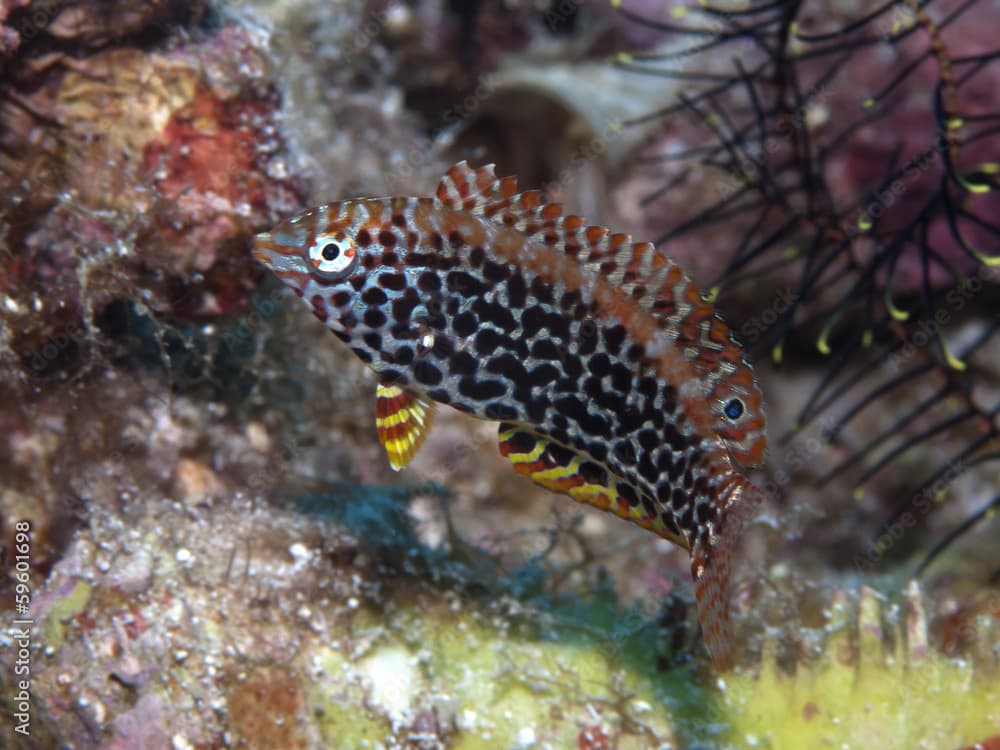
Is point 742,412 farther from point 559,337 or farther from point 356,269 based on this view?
point 356,269

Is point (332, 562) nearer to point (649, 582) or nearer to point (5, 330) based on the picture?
point (5, 330)

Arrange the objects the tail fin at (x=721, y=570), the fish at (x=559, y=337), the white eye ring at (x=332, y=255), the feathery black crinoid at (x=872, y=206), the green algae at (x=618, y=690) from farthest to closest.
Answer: the feathery black crinoid at (x=872, y=206)
the green algae at (x=618, y=690)
the white eye ring at (x=332, y=255)
the fish at (x=559, y=337)
the tail fin at (x=721, y=570)

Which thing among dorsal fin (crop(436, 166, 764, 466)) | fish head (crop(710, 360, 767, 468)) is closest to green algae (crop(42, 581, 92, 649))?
dorsal fin (crop(436, 166, 764, 466))

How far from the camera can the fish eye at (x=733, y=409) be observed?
2.68 meters

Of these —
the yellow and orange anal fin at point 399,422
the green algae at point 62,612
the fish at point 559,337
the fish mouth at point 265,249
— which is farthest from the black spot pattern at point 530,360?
the green algae at point 62,612

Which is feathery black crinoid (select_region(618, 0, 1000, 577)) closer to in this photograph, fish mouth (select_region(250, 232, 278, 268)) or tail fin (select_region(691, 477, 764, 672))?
tail fin (select_region(691, 477, 764, 672))

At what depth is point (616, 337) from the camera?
2.72 meters

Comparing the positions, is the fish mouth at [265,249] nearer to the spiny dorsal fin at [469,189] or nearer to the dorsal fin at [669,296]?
the spiny dorsal fin at [469,189]

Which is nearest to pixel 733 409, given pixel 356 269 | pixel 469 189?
pixel 469 189

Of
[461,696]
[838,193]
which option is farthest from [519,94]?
[461,696]

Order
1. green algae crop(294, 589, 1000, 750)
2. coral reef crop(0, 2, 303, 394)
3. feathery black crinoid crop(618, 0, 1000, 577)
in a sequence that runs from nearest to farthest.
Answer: green algae crop(294, 589, 1000, 750) → coral reef crop(0, 2, 303, 394) → feathery black crinoid crop(618, 0, 1000, 577)

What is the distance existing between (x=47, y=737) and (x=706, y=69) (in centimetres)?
626

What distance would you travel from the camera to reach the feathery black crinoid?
16.0ft

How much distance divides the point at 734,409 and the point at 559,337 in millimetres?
650
